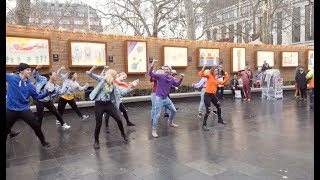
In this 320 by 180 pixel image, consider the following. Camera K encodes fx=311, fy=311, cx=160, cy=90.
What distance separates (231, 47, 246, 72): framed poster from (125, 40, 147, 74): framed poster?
5.69 m

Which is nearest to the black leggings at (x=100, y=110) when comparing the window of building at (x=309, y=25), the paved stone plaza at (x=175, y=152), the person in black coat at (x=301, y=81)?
the paved stone plaza at (x=175, y=152)

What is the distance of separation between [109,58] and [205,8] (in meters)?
14.3

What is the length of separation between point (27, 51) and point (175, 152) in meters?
7.10

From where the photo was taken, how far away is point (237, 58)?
57.1 ft

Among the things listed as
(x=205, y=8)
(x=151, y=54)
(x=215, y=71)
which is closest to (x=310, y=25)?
(x=205, y=8)

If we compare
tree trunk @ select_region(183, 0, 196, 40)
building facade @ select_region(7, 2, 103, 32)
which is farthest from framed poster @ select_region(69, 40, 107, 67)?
building facade @ select_region(7, 2, 103, 32)

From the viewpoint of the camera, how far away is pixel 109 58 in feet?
42.7

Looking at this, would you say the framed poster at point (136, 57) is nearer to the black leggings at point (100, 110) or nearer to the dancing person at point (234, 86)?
the dancing person at point (234, 86)

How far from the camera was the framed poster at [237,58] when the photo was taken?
1714cm

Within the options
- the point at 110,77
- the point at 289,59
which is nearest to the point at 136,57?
the point at 110,77

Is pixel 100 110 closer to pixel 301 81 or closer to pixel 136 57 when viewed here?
pixel 136 57

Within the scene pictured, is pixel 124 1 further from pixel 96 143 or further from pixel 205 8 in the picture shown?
pixel 96 143

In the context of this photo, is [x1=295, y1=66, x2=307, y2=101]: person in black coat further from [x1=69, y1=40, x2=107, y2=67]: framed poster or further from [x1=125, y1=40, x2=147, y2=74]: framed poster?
[x1=69, y1=40, x2=107, y2=67]: framed poster

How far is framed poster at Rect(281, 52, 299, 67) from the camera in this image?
773 inches
